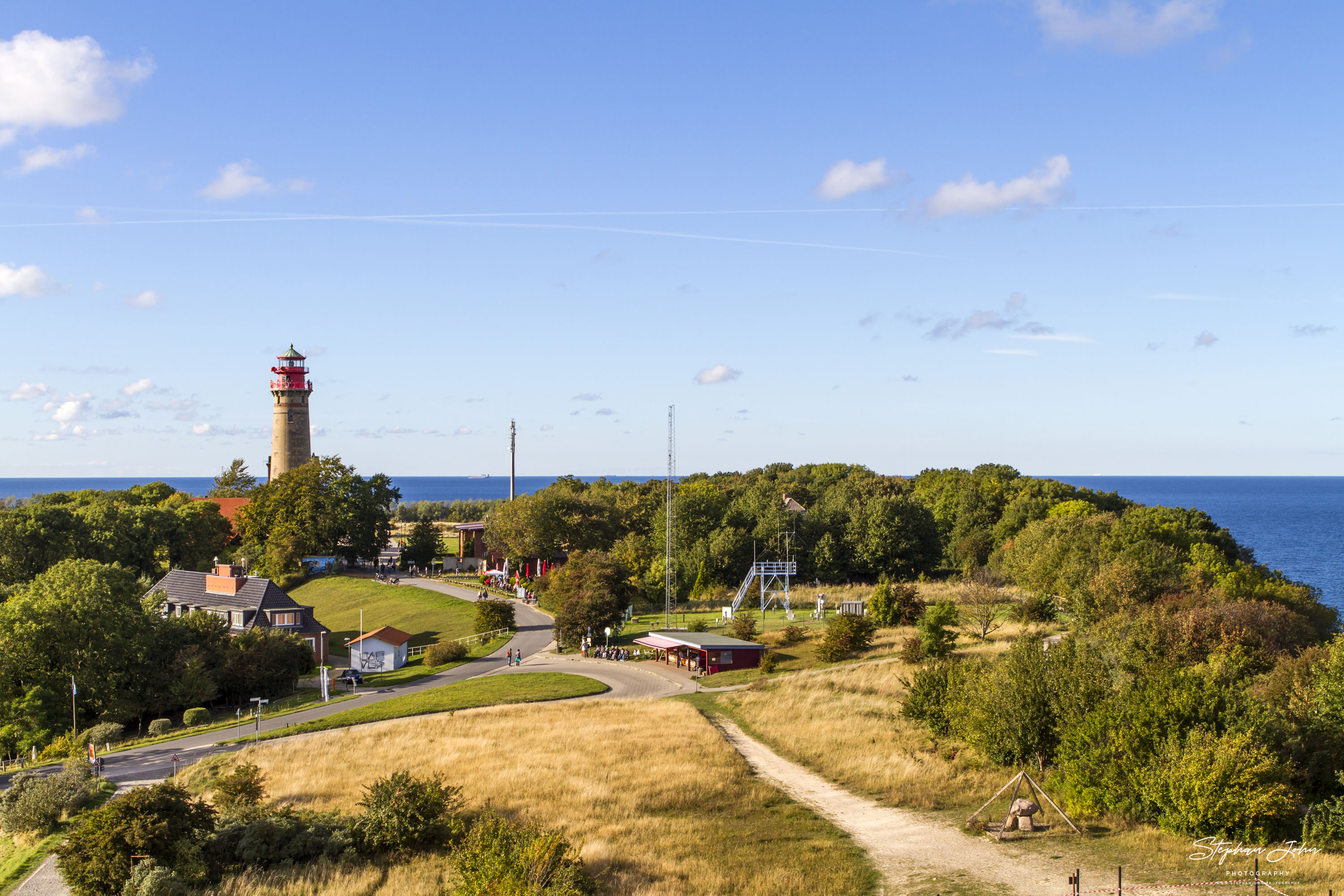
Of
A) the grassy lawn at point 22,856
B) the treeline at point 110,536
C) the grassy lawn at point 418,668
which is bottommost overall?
the grassy lawn at point 418,668

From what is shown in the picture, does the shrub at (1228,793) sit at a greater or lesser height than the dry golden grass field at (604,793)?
greater

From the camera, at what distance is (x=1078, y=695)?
89.3ft

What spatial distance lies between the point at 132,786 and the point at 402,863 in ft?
48.3

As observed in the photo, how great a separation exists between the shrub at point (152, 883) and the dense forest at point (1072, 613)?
840 inches

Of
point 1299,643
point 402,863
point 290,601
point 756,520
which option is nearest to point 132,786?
point 402,863

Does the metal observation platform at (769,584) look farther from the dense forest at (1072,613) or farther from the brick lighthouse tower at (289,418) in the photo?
the brick lighthouse tower at (289,418)

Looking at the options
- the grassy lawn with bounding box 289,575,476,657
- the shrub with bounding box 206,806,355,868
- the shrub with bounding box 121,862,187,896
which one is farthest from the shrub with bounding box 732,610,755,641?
the shrub with bounding box 121,862,187,896

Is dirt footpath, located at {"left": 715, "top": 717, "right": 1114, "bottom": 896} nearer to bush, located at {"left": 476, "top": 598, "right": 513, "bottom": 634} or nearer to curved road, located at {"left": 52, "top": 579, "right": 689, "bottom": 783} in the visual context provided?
curved road, located at {"left": 52, "top": 579, "right": 689, "bottom": 783}

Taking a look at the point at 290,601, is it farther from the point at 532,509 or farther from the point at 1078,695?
the point at 1078,695

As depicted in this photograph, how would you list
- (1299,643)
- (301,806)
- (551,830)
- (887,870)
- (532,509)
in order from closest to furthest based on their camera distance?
(887,870) < (551,830) < (301,806) < (1299,643) < (532,509)

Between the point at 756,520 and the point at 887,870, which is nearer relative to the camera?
the point at 887,870

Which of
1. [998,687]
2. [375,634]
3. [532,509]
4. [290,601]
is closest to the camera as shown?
[998,687]

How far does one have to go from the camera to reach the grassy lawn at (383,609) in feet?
211

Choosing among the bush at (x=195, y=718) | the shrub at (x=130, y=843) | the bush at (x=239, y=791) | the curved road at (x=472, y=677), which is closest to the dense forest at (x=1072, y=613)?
the curved road at (x=472, y=677)
